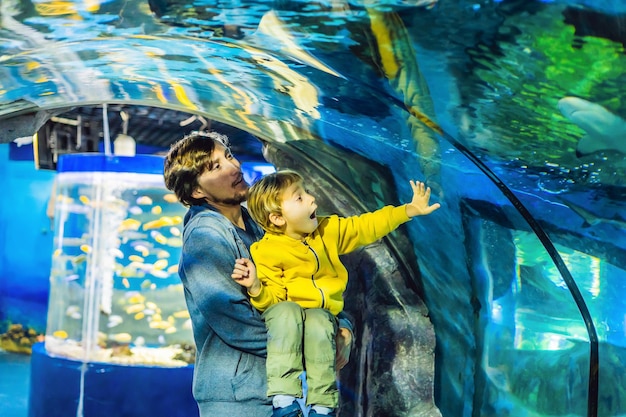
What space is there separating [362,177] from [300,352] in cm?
144

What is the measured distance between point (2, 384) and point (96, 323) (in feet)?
1.69

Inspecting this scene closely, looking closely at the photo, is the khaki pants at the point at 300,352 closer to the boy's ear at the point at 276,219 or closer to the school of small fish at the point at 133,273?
the boy's ear at the point at 276,219

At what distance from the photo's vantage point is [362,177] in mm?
3871

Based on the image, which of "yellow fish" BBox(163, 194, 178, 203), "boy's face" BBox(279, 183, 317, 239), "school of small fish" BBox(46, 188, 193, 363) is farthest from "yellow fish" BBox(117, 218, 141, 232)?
"boy's face" BBox(279, 183, 317, 239)

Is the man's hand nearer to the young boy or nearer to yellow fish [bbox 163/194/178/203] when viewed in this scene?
the young boy

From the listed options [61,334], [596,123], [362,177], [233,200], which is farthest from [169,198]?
[596,123]

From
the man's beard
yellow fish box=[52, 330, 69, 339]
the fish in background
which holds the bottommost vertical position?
yellow fish box=[52, 330, 69, 339]

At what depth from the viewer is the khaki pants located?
251 centimetres

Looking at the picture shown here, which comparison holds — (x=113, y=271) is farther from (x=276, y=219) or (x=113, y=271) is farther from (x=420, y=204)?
(x=420, y=204)

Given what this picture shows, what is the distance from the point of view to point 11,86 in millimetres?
3498

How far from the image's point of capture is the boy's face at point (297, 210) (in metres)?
2.78

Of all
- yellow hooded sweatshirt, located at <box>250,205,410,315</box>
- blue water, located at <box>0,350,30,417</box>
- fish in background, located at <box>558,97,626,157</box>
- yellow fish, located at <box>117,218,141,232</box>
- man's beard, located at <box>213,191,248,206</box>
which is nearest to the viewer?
fish in background, located at <box>558,97,626,157</box>

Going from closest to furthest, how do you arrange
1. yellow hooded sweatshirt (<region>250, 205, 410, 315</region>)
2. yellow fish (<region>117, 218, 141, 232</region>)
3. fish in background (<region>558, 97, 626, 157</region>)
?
fish in background (<region>558, 97, 626, 157</region>) → yellow hooded sweatshirt (<region>250, 205, 410, 315</region>) → yellow fish (<region>117, 218, 141, 232</region>)

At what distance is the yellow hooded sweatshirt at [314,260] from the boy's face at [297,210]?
49 millimetres
